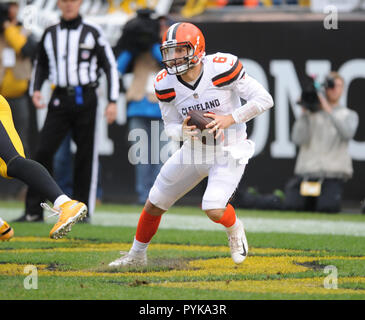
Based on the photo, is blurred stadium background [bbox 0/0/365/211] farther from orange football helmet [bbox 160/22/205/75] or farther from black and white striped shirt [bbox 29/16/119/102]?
orange football helmet [bbox 160/22/205/75]

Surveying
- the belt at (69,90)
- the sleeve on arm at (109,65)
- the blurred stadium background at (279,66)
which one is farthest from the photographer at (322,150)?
the belt at (69,90)

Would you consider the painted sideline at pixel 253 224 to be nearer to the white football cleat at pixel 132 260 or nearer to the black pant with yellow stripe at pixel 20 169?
the white football cleat at pixel 132 260

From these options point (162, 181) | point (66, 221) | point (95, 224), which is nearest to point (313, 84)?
point (95, 224)

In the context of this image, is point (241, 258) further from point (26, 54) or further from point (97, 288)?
point (26, 54)

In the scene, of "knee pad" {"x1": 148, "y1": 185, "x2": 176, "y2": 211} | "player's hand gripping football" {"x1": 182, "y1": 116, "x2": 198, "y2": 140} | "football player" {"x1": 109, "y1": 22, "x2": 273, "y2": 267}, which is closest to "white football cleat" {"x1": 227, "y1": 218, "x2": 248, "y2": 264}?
"football player" {"x1": 109, "y1": 22, "x2": 273, "y2": 267}

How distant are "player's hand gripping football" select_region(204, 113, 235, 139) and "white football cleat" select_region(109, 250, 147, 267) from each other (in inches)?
36.6

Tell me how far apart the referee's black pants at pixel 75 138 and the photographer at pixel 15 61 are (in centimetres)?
196

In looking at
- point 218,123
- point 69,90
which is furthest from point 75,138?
point 218,123

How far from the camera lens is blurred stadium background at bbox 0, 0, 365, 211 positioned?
29.9ft

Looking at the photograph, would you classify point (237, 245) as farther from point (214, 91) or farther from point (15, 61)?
point (15, 61)

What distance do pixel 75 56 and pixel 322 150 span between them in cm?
288

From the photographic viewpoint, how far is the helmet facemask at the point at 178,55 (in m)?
4.94

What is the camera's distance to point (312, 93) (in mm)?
8703
